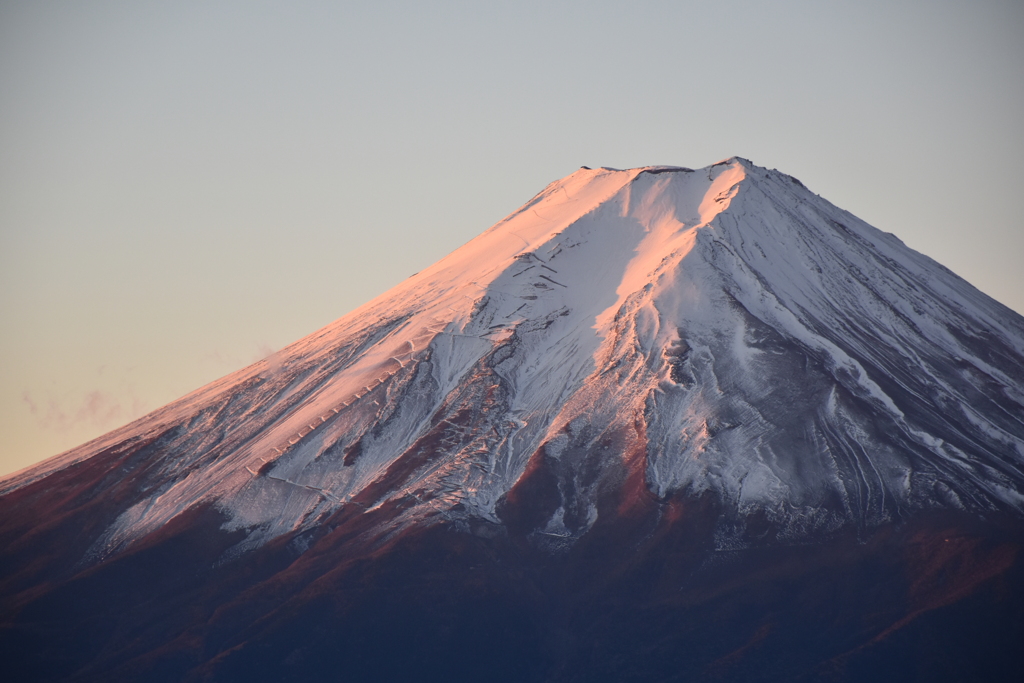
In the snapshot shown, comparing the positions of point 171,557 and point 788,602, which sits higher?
point 171,557

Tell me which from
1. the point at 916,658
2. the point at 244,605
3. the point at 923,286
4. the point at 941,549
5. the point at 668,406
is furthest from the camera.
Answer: the point at 923,286

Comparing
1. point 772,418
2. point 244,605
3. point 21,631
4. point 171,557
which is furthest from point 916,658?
point 21,631

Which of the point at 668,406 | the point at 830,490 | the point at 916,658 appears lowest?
the point at 916,658

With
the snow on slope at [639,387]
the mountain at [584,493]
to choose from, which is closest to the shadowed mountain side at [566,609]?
the mountain at [584,493]

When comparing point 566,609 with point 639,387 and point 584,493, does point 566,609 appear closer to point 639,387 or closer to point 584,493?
point 584,493

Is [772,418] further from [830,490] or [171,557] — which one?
[171,557]

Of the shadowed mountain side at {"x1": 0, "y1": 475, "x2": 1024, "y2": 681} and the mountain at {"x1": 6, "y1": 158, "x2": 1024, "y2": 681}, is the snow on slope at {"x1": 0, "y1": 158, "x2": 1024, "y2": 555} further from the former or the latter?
the shadowed mountain side at {"x1": 0, "y1": 475, "x2": 1024, "y2": 681}

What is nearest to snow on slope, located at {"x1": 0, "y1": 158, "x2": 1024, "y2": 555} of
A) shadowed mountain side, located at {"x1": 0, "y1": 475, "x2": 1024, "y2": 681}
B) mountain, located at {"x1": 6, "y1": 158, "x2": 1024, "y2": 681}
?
mountain, located at {"x1": 6, "y1": 158, "x2": 1024, "y2": 681}

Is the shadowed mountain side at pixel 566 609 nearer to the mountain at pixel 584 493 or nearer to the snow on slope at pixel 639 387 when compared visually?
the mountain at pixel 584 493
